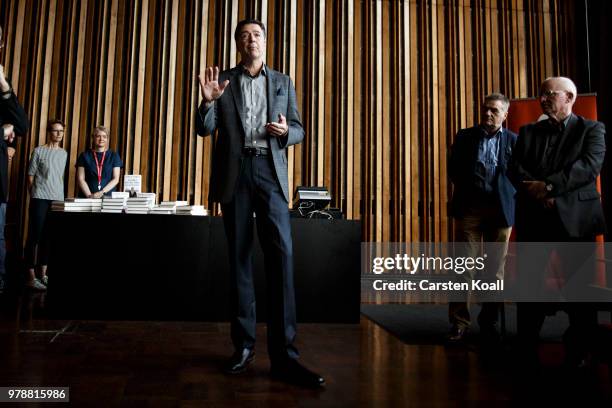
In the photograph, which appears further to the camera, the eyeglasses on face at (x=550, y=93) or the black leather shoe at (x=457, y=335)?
the black leather shoe at (x=457, y=335)

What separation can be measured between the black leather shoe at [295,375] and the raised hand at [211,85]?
1.33 metres

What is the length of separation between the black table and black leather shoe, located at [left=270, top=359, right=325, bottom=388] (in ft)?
4.72

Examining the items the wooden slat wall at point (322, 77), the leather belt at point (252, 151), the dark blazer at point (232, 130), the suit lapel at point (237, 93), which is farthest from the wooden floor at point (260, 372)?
the wooden slat wall at point (322, 77)

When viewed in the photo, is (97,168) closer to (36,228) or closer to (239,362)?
(36,228)

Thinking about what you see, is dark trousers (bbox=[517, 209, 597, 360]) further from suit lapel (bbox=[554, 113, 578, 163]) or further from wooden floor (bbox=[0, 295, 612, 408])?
suit lapel (bbox=[554, 113, 578, 163])

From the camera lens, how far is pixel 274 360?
2.26 meters

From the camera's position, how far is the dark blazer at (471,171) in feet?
10.4

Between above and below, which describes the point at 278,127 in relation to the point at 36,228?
above

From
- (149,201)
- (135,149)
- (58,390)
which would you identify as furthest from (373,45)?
(58,390)

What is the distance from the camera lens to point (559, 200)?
8.34ft

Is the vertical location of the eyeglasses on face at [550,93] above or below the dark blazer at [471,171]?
above

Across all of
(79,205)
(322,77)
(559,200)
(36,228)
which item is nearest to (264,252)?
(559,200)

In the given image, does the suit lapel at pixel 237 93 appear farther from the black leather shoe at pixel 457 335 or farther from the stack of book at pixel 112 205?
the black leather shoe at pixel 457 335

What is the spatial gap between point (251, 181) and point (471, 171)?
1709 millimetres
